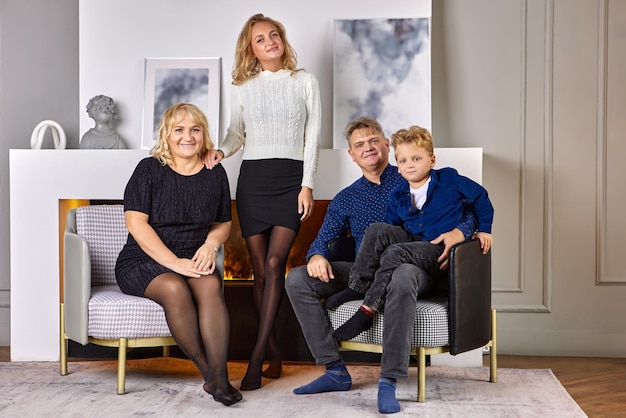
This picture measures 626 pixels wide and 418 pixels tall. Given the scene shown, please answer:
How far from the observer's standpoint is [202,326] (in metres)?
3.12

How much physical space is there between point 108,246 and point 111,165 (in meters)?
0.44

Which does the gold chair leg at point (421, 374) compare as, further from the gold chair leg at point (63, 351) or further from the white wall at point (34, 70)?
the white wall at point (34, 70)

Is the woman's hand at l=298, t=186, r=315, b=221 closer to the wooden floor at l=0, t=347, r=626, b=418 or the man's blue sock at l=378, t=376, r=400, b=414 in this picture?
the man's blue sock at l=378, t=376, r=400, b=414

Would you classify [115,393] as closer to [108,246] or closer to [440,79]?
[108,246]

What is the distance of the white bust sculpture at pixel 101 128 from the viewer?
403cm

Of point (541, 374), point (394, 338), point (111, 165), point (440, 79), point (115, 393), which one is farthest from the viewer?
point (440, 79)

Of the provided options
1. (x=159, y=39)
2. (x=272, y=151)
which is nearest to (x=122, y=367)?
(x=272, y=151)

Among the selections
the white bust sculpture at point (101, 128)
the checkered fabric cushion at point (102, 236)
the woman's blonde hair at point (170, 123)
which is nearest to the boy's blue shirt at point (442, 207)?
the woman's blonde hair at point (170, 123)

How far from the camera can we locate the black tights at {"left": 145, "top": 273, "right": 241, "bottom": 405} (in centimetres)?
308

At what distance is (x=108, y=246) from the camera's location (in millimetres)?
3744

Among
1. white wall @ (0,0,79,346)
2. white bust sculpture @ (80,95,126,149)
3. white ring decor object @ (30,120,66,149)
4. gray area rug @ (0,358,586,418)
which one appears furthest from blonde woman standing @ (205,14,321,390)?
white wall @ (0,0,79,346)

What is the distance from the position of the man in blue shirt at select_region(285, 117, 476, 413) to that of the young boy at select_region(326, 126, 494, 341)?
0.16ft

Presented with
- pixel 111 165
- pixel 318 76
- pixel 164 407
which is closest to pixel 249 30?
pixel 318 76

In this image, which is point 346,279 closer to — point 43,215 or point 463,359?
point 463,359
